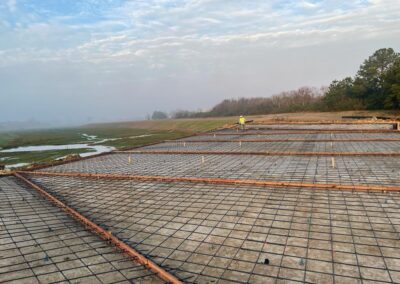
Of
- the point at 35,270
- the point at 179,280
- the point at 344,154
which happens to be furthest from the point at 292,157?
the point at 35,270

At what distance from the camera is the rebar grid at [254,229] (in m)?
6.12

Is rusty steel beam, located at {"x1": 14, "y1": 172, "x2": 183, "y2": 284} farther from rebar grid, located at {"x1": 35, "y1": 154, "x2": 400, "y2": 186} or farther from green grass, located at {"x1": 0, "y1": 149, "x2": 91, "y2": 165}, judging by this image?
green grass, located at {"x1": 0, "y1": 149, "x2": 91, "y2": 165}

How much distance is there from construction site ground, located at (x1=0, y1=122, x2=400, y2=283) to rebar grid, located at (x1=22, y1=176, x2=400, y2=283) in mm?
32

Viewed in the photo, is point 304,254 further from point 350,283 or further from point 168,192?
point 168,192

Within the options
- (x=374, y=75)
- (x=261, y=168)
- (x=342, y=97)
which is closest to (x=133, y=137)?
(x=342, y=97)

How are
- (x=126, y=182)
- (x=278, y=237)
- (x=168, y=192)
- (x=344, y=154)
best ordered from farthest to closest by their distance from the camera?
(x=344, y=154)
(x=126, y=182)
(x=168, y=192)
(x=278, y=237)

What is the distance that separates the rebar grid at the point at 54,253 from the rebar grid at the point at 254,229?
0.76 m

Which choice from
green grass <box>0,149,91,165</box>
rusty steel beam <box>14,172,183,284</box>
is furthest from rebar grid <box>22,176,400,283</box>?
green grass <box>0,149,91,165</box>

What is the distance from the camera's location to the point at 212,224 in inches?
339

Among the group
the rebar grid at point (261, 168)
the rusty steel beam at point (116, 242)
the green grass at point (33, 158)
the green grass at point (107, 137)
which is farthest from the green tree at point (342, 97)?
the rusty steel beam at point (116, 242)

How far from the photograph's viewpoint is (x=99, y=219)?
9.55 metres

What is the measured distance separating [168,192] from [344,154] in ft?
37.4

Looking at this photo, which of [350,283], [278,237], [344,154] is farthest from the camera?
[344,154]

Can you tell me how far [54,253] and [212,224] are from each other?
4.07 meters
